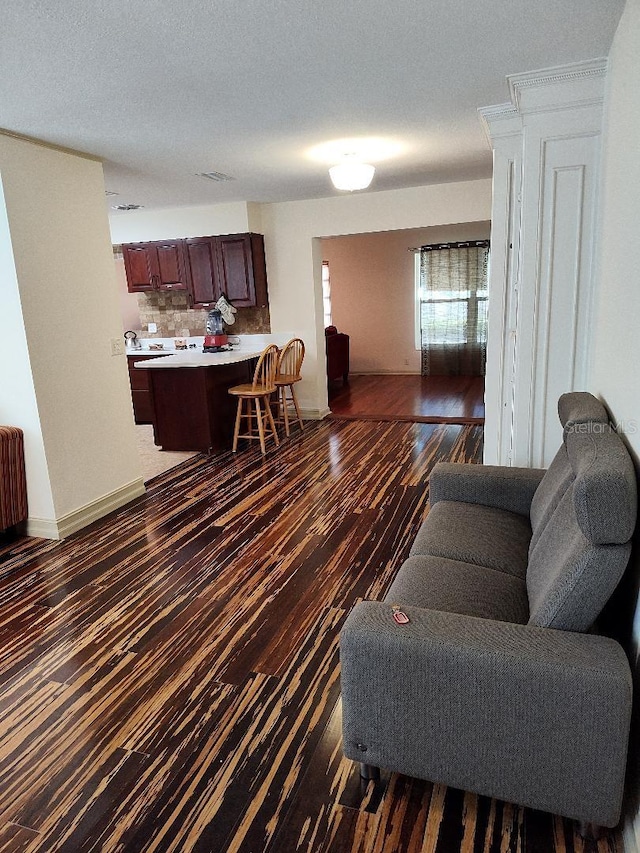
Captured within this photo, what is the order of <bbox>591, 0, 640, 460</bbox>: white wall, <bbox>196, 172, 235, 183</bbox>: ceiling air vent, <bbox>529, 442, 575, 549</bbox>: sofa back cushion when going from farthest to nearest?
1. <bbox>196, 172, 235, 183</bbox>: ceiling air vent
2. <bbox>529, 442, 575, 549</bbox>: sofa back cushion
3. <bbox>591, 0, 640, 460</bbox>: white wall

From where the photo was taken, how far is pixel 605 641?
4.45 ft

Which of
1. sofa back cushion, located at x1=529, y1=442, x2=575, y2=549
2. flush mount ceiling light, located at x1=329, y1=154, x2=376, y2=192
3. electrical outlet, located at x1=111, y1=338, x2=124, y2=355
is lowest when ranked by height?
sofa back cushion, located at x1=529, y1=442, x2=575, y2=549

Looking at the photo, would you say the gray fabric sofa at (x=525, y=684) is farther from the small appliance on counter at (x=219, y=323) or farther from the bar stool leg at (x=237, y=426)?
the small appliance on counter at (x=219, y=323)

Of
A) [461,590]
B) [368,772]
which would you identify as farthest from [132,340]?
[368,772]

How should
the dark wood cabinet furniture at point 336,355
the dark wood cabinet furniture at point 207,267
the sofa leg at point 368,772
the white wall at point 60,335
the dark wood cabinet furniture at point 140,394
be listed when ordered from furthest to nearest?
the dark wood cabinet furniture at point 336,355
the dark wood cabinet furniture at point 140,394
the dark wood cabinet furniture at point 207,267
the white wall at point 60,335
the sofa leg at point 368,772

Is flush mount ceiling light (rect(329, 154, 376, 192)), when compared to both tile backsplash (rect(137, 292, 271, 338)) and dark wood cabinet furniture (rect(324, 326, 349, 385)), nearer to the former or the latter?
tile backsplash (rect(137, 292, 271, 338))

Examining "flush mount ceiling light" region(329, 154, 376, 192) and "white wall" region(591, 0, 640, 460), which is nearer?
"white wall" region(591, 0, 640, 460)

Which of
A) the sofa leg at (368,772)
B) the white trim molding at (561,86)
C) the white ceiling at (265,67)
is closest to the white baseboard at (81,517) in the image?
the white ceiling at (265,67)

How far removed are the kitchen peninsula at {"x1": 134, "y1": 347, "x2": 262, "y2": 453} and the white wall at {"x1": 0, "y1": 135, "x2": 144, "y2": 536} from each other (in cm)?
110

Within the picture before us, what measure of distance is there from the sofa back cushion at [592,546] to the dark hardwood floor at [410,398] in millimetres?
4478

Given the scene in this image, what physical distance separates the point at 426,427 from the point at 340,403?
1698mm

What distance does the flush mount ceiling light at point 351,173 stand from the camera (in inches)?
154

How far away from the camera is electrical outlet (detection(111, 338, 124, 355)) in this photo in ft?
12.8

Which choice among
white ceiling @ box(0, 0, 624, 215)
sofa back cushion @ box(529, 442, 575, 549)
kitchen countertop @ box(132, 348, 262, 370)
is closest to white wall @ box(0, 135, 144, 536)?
white ceiling @ box(0, 0, 624, 215)
